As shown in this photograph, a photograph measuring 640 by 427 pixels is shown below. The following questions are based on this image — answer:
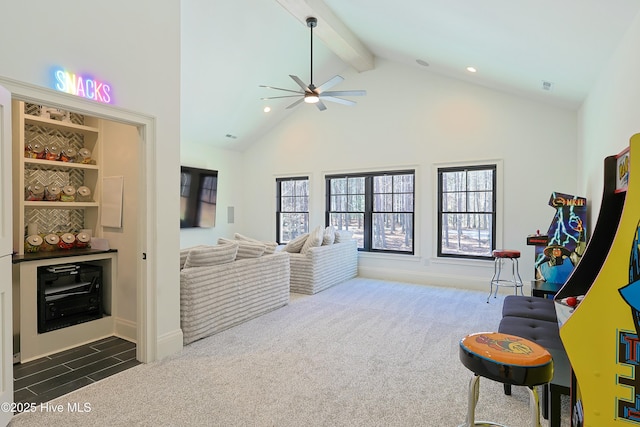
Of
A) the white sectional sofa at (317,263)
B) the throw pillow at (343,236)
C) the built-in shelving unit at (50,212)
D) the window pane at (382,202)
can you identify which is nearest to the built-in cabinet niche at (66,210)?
the built-in shelving unit at (50,212)

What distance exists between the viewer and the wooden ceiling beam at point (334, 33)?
184 inches

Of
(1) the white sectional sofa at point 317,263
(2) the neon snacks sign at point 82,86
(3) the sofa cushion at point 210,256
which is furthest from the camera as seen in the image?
(1) the white sectional sofa at point 317,263

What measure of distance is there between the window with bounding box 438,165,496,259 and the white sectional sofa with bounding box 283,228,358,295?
176cm

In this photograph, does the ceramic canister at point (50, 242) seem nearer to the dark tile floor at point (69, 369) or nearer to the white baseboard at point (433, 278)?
the dark tile floor at point (69, 369)

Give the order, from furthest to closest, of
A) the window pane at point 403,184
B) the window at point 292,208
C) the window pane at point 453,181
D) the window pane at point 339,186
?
the window at point 292,208
the window pane at point 339,186
the window pane at point 403,184
the window pane at point 453,181

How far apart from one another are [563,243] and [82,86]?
15.8 feet

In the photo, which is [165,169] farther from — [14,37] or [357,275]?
[357,275]

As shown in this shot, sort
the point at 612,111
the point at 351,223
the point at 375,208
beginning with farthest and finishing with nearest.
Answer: the point at 351,223 → the point at 375,208 → the point at 612,111

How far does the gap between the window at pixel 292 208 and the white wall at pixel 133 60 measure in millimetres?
4684

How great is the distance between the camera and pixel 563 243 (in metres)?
3.97

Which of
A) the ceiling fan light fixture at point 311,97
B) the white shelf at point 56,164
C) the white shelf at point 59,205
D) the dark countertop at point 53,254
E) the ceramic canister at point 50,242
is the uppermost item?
the ceiling fan light fixture at point 311,97

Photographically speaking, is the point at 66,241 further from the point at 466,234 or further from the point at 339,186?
the point at 466,234

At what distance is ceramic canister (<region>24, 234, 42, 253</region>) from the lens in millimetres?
3568

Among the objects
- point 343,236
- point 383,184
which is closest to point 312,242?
point 343,236
